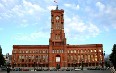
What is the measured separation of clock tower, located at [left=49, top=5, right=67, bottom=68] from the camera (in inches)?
5753

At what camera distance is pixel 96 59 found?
148m

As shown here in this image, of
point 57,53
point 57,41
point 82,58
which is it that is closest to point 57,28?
point 57,41

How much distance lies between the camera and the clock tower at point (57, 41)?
146125 millimetres

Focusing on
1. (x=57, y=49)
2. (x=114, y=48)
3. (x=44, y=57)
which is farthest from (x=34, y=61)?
(x=114, y=48)

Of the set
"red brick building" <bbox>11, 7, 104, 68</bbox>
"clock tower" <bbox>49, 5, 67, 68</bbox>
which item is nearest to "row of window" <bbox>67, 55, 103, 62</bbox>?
"red brick building" <bbox>11, 7, 104, 68</bbox>

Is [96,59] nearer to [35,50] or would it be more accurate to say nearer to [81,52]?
[81,52]

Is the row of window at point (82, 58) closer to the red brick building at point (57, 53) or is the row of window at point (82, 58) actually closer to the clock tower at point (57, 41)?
the red brick building at point (57, 53)

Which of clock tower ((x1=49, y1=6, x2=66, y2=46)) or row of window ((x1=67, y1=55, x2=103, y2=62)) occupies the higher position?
clock tower ((x1=49, y1=6, x2=66, y2=46))

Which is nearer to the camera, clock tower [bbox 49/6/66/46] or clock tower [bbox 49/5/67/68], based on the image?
clock tower [bbox 49/5/67/68]

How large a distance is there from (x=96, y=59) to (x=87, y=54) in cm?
651

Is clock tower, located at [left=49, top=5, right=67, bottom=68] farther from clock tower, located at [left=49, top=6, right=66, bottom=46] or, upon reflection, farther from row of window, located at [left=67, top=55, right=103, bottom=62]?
row of window, located at [left=67, top=55, right=103, bottom=62]

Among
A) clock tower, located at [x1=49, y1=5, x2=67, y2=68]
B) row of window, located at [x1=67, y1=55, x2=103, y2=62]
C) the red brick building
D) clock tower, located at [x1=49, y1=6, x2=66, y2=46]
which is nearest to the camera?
clock tower, located at [x1=49, y1=5, x2=67, y2=68]

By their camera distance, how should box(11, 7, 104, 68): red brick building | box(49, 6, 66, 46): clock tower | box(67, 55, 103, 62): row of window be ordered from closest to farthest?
box(11, 7, 104, 68): red brick building
box(67, 55, 103, 62): row of window
box(49, 6, 66, 46): clock tower

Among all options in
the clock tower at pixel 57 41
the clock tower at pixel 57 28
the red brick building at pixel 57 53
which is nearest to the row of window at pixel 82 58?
the red brick building at pixel 57 53
